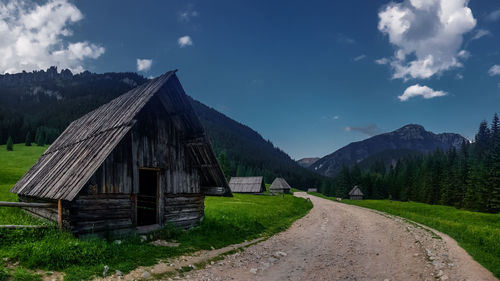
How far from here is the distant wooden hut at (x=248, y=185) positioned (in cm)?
8256

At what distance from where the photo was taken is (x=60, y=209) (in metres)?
11.2

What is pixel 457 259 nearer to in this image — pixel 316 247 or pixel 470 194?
pixel 316 247

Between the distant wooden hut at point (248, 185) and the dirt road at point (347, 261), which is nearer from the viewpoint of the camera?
the dirt road at point (347, 261)

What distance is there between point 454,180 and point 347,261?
220 ft

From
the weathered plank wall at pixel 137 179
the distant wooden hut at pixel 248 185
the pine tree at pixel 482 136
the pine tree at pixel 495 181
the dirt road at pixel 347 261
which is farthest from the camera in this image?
the pine tree at pixel 482 136

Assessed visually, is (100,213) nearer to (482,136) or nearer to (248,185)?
(248,185)

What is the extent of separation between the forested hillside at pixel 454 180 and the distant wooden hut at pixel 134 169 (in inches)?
2133

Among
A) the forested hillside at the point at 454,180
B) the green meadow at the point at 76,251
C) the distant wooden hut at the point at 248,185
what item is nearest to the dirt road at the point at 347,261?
the green meadow at the point at 76,251

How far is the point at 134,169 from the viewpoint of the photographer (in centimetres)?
1323

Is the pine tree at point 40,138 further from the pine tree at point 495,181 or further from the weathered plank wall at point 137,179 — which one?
the pine tree at point 495,181

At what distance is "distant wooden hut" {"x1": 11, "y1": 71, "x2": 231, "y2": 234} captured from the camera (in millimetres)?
11508

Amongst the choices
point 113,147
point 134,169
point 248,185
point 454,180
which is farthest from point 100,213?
point 454,180

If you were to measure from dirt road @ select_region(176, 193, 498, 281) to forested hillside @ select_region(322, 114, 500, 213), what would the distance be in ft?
143

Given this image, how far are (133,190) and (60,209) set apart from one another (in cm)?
292
